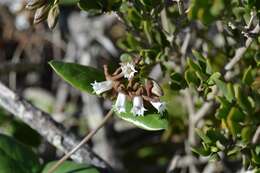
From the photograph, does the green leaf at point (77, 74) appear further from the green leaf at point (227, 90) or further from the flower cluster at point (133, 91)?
the green leaf at point (227, 90)

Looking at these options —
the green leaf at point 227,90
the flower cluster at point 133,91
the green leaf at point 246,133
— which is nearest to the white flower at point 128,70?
the flower cluster at point 133,91

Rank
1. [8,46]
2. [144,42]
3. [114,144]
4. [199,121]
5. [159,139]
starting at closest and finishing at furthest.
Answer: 1. [144,42]
2. [199,121]
3. [114,144]
4. [159,139]
5. [8,46]

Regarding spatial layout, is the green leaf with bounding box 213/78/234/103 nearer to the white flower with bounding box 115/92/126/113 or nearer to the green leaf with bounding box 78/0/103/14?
the white flower with bounding box 115/92/126/113

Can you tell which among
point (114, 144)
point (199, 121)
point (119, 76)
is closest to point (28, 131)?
point (114, 144)

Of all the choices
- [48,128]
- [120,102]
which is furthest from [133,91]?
[48,128]

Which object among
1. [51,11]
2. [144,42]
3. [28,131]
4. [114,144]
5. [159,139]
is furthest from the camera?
[159,139]

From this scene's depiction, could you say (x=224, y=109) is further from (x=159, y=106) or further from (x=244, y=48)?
(x=244, y=48)

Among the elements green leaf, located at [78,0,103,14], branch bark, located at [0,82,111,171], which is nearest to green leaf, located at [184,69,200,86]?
green leaf, located at [78,0,103,14]

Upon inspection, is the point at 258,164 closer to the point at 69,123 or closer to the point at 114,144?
the point at 114,144
